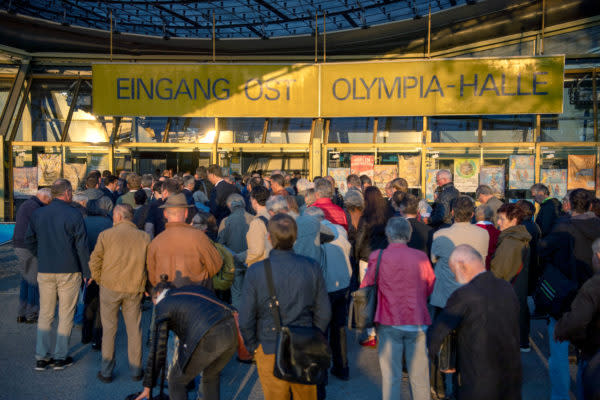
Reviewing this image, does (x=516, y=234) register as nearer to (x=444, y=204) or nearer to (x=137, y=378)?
(x=444, y=204)

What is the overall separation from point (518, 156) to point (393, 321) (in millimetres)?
9356

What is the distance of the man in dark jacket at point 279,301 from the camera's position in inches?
131

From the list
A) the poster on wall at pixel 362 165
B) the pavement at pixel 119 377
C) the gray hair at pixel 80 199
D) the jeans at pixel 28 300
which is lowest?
the pavement at pixel 119 377

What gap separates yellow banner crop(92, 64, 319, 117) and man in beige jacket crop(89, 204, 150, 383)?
27.6 ft

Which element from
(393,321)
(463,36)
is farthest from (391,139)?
(393,321)

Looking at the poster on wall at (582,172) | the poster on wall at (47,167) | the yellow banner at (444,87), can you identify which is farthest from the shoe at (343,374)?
the poster on wall at (47,167)

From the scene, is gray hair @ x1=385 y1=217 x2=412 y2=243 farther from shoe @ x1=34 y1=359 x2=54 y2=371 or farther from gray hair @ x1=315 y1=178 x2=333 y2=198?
shoe @ x1=34 y1=359 x2=54 y2=371

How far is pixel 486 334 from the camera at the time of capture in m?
3.19

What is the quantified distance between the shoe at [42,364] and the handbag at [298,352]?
3.30 meters

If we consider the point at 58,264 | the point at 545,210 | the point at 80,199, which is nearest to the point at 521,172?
the point at 545,210

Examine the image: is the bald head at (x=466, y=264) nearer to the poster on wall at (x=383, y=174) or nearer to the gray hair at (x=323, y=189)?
the gray hair at (x=323, y=189)

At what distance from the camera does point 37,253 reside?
537 cm

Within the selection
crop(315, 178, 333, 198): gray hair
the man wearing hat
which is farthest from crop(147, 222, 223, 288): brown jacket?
crop(315, 178, 333, 198): gray hair

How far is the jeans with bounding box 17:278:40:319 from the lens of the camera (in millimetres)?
6613
